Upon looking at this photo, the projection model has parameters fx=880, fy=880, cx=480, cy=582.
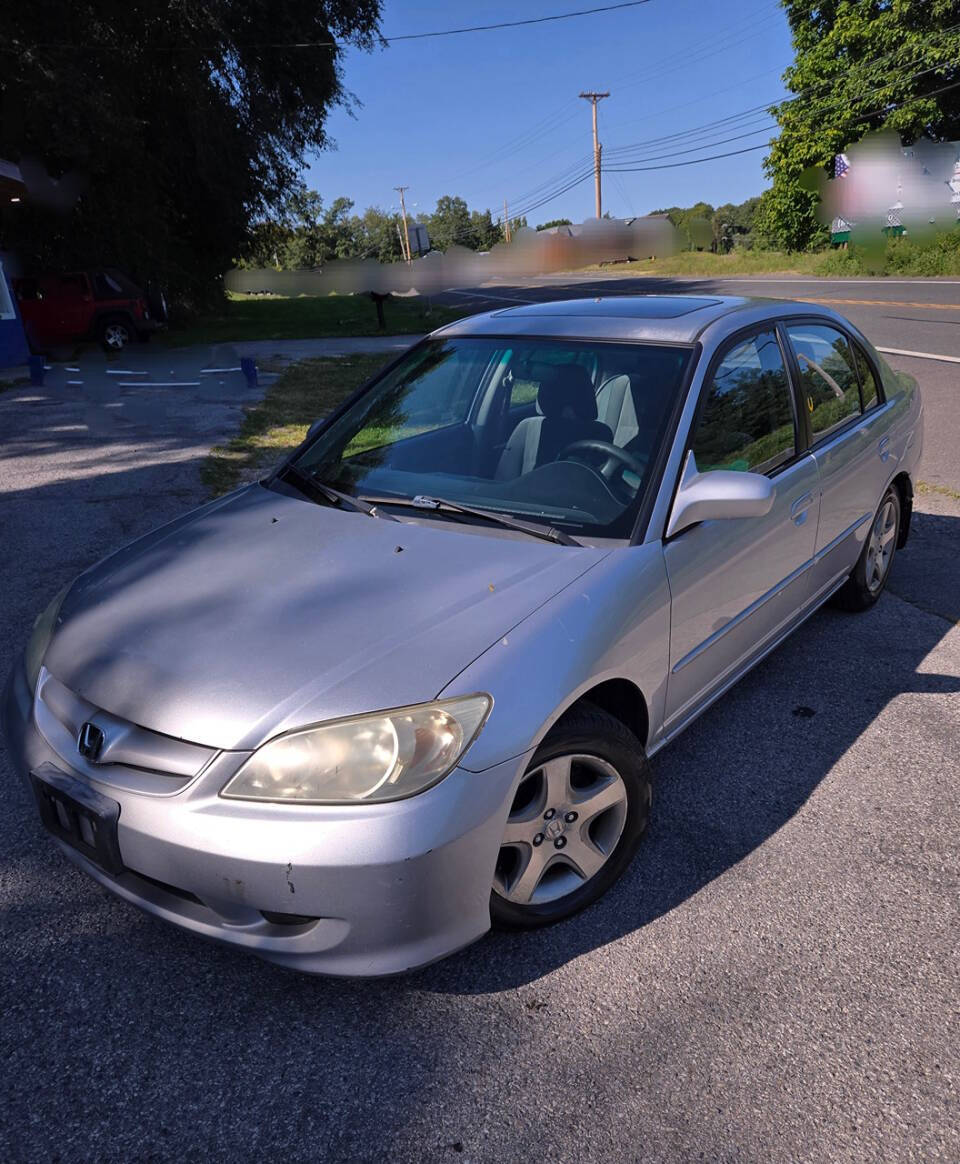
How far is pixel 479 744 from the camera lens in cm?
203

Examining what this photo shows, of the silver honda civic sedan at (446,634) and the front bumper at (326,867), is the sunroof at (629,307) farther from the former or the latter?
the front bumper at (326,867)

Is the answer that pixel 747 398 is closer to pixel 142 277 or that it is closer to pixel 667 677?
pixel 667 677

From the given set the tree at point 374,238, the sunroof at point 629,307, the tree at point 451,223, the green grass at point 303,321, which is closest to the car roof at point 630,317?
the sunroof at point 629,307

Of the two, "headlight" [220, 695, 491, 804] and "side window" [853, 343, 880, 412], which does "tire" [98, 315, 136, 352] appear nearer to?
"side window" [853, 343, 880, 412]

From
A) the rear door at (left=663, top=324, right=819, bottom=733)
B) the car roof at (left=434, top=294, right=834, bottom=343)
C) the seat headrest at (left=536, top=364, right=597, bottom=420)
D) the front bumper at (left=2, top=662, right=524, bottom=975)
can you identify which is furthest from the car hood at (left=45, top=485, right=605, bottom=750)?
the car roof at (left=434, top=294, right=834, bottom=343)

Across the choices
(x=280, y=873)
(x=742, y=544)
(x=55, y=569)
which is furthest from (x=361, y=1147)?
(x=55, y=569)

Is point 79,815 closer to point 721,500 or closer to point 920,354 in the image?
point 721,500

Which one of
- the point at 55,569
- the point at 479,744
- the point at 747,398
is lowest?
the point at 55,569

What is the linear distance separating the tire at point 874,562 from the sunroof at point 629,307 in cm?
152

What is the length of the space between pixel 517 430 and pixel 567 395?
22 cm

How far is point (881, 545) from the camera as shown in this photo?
452 cm

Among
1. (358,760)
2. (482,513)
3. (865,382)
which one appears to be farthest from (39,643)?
(865,382)

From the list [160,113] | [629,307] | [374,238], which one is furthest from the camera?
[374,238]

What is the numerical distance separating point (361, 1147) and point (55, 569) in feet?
13.9
